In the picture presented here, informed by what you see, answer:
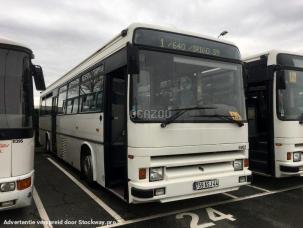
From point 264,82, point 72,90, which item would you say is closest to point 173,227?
point 264,82

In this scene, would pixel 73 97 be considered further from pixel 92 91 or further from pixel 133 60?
pixel 133 60

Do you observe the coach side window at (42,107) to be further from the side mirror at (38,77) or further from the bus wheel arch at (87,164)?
the side mirror at (38,77)

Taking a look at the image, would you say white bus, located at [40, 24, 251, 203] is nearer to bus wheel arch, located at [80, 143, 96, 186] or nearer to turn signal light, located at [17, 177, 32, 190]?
bus wheel arch, located at [80, 143, 96, 186]

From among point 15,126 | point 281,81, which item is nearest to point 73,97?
point 15,126

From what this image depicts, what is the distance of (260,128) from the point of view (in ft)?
25.7

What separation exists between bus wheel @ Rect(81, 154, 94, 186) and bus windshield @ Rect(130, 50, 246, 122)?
8.96 ft

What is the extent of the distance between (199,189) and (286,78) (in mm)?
3564

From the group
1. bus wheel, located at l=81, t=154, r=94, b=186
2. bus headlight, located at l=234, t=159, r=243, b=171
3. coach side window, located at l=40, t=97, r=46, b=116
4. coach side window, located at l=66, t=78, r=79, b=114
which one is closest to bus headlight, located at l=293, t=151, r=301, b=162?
bus headlight, located at l=234, t=159, r=243, b=171

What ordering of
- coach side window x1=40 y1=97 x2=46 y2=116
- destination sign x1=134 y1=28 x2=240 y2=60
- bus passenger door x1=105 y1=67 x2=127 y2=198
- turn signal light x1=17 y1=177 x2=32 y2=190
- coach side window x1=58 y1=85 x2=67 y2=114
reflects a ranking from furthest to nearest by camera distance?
coach side window x1=40 y1=97 x2=46 y2=116 → coach side window x1=58 y1=85 x2=67 y2=114 → bus passenger door x1=105 y1=67 x2=127 y2=198 → destination sign x1=134 y1=28 x2=240 y2=60 → turn signal light x1=17 y1=177 x2=32 y2=190

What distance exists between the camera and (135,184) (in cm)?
491

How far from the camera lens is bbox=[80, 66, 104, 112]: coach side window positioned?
668cm

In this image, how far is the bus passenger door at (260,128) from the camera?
24.3 feet

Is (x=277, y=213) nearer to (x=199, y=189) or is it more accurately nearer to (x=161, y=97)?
(x=199, y=189)

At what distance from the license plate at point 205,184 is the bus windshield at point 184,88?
1027 mm
